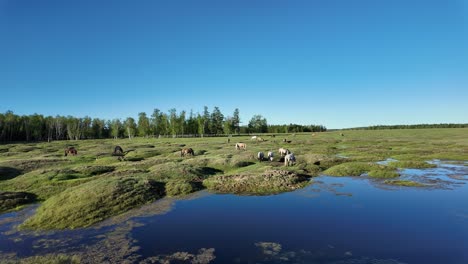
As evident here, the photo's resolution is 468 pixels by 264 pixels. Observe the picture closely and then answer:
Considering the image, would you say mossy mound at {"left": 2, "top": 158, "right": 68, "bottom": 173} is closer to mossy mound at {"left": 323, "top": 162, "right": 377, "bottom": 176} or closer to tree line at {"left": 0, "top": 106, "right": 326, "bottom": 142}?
mossy mound at {"left": 323, "top": 162, "right": 377, "bottom": 176}

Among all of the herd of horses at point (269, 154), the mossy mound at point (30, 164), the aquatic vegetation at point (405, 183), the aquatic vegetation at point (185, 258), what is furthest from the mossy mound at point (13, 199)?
the aquatic vegetation at point (405, 183)

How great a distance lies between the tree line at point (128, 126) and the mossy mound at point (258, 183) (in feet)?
374

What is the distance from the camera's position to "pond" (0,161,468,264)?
11430mm

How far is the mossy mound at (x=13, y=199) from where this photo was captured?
20.3 meters

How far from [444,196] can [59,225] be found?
85.6 feet

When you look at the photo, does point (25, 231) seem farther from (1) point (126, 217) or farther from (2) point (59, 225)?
(1) point (126, 217)

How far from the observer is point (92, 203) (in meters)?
18.5

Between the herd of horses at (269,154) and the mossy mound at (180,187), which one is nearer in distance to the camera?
the mossy mound at (180,187)

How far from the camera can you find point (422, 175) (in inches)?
1104

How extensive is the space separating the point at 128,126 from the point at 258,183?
143332mm

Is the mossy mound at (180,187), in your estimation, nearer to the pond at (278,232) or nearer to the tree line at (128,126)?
the pond at (278,232)

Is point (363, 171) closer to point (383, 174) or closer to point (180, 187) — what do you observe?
point (383, 174)

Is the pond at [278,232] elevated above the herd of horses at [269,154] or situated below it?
below

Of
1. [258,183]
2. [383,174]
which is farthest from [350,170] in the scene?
[258,183]
